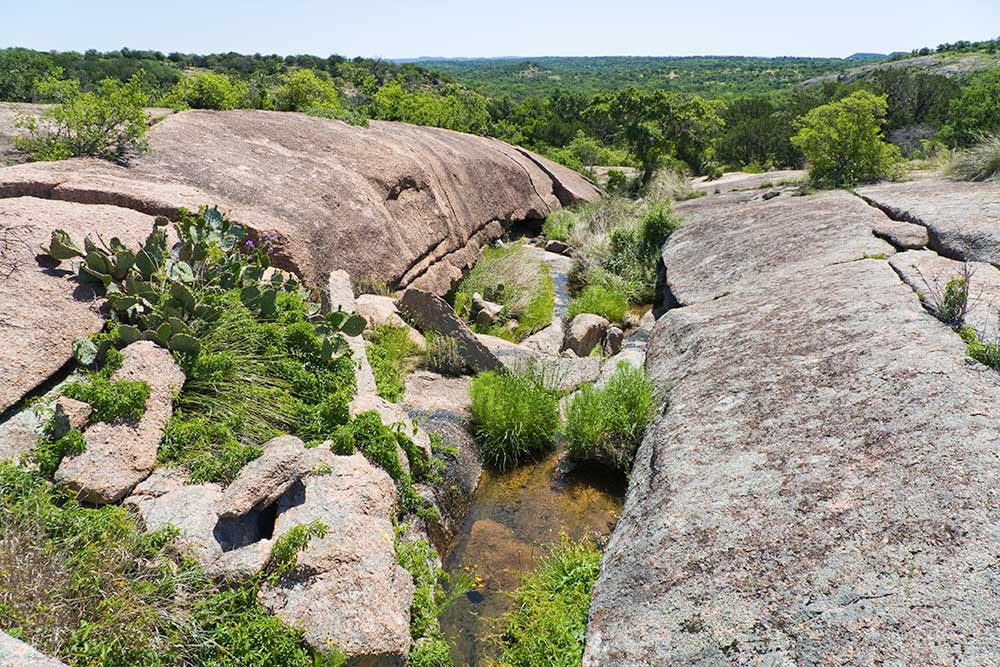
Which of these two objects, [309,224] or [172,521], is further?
[309,224]

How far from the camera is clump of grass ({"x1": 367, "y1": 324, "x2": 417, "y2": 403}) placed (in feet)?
22.4

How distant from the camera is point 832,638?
10.9 ft

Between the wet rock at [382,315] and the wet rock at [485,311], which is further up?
the wet rock at [382,315]

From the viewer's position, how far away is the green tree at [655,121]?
21.0 meters

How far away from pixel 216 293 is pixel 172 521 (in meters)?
2.87

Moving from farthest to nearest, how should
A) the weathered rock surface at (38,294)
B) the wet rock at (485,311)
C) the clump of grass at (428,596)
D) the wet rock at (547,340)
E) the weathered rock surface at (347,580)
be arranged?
1. the wet rock at (485,311)
2. the wet rock at (547,340)
3. the weathered rock surface at (38,294)
4. the clump of grass at (428,596)
5. the weathered rock surface at (347,580)

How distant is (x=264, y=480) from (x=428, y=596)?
4.60ft

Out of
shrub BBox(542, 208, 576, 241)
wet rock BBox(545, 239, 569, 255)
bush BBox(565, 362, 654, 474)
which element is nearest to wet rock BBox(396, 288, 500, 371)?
bush BBox(565, 362, 654, 474)

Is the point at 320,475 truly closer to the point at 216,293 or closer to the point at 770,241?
the point at 216,293

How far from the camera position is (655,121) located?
2091cm

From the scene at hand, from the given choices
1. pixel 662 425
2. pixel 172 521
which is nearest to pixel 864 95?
pixel 662 425

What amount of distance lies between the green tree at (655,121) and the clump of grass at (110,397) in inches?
745

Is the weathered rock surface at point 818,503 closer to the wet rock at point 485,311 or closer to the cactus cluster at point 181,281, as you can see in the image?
the cactus cluster at point 181,281

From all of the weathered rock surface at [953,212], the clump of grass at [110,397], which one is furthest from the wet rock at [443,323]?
the weathered rock surface at [953,212]
